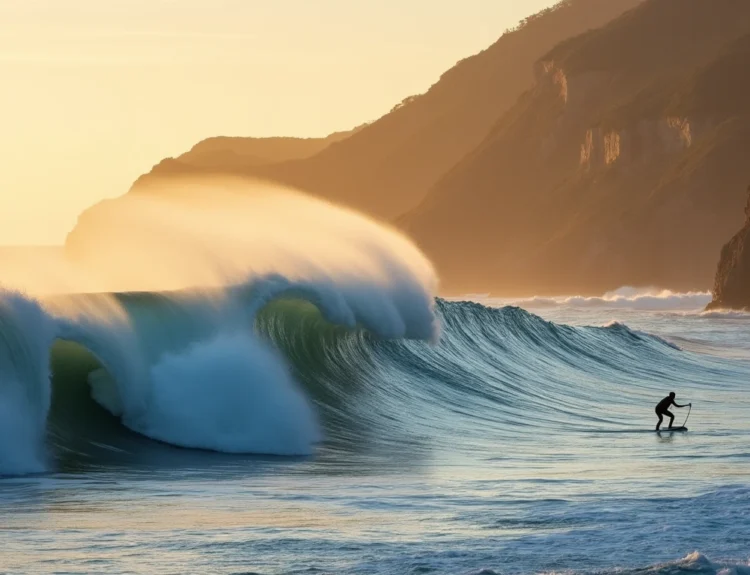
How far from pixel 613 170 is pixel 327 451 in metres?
130

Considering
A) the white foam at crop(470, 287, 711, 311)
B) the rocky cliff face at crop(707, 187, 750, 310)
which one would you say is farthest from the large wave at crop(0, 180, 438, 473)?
the white foam at crop(470, 287, 711, 311)

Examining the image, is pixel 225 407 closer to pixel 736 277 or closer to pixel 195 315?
pixel 195 315

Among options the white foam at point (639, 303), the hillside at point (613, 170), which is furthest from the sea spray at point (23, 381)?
the hillside at point (613, 170)

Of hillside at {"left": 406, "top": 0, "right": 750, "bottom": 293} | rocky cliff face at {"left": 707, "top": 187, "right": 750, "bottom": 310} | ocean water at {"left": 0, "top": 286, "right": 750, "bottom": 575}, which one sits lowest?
ocean water at {"left": 0, "top": 286, "right": 750, "bottom": 575}

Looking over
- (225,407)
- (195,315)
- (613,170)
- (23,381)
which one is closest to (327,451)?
(225,407)

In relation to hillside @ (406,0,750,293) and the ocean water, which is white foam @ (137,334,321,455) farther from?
hillside @ (406,0,750,293)

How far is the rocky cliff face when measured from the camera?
69988mm

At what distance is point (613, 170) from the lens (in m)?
142

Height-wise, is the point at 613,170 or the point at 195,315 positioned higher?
the point at 613,170

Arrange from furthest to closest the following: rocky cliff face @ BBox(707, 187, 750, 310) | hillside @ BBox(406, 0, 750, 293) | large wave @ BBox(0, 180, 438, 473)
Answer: hillside @ BBox(406, 0, 750, 293) < rocky cliff face @ BBox(707, 187, 750, 310) < large wave @ BBox(0, 180, 438, 473)

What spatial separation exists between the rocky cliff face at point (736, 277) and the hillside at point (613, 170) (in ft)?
170

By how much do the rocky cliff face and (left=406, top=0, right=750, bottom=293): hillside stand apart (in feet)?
170

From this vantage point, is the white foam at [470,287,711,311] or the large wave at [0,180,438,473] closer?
the large wave at [0,180,438,473]

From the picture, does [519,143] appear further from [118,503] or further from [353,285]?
[118,503]
